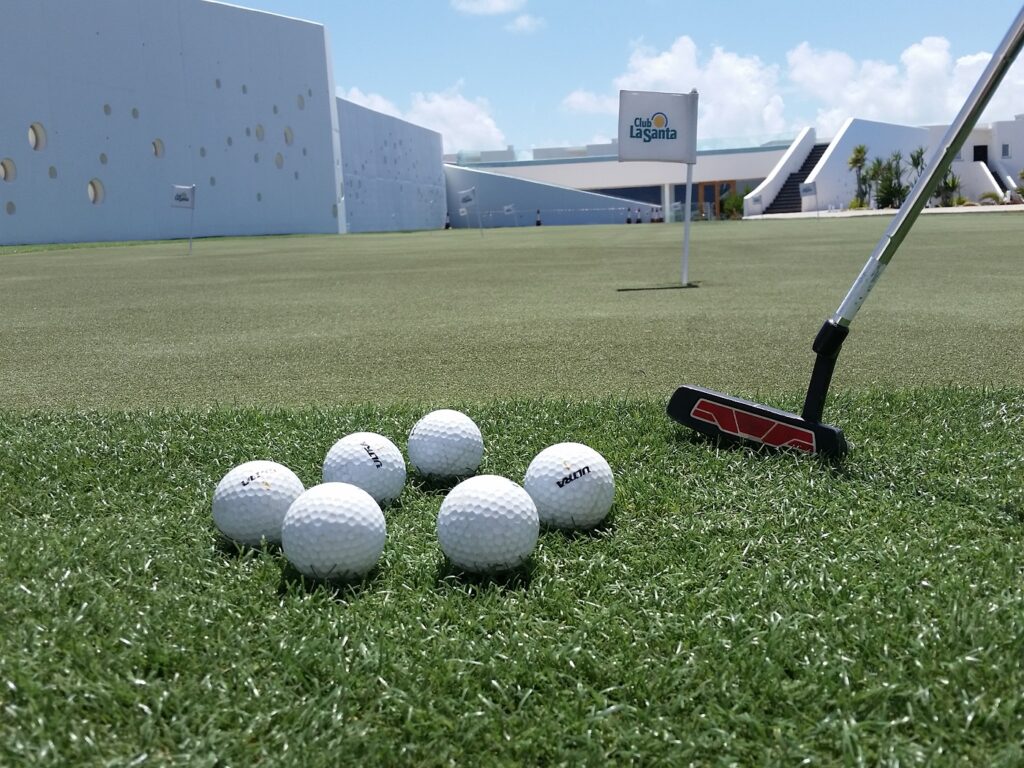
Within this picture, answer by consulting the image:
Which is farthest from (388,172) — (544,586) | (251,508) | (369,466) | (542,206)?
(544,586)

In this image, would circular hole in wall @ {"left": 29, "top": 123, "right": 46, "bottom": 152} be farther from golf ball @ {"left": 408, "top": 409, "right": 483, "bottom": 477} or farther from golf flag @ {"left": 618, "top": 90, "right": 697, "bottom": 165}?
golf ball @ {"left": 408, "top": 409, "right": 483, "bottom": 477}

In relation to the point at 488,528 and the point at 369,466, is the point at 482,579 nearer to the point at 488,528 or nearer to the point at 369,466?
the point at 488,528

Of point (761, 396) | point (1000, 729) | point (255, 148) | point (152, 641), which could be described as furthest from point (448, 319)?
point (255, 148)

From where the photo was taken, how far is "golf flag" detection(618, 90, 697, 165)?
944 centimetres

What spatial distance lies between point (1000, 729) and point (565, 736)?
0.76 m

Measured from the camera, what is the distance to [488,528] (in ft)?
7.35

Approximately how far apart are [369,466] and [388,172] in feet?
173

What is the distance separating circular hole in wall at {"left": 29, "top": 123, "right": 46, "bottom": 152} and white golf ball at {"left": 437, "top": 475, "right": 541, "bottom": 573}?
33321 millimetres

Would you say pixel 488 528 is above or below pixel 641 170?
below

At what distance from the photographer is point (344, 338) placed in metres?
6.39

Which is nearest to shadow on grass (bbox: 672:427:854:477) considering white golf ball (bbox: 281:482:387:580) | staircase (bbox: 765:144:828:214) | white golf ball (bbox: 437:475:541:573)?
white golf ball (bbox: 437:475:541:573)

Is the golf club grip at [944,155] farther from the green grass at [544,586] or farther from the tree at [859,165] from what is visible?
the tree at [859,165]

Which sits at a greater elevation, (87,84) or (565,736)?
(87,84)

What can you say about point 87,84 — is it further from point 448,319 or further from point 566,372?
point 566,372
